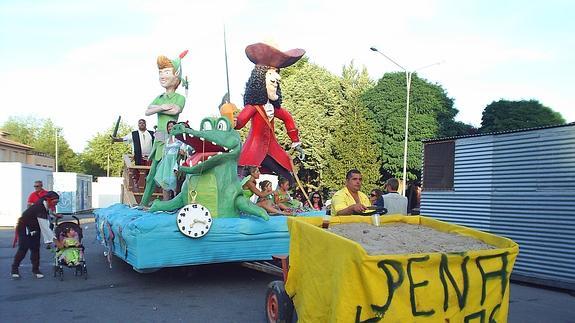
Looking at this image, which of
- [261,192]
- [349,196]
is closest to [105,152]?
[261,192]

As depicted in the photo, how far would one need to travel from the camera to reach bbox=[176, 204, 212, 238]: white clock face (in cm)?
780

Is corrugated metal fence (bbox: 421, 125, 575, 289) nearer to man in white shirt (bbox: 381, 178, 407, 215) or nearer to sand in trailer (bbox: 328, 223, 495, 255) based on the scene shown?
man in white shirt (bbox: 381, 178, 407, 215)

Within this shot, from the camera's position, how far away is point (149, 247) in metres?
7.67

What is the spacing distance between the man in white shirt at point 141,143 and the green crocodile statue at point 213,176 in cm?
356

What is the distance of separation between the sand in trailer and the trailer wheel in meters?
1.05

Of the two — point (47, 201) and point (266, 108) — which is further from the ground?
point (266, 108)

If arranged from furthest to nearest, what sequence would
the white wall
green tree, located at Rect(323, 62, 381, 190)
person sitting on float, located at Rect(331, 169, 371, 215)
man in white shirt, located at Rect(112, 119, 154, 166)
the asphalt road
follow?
green tree, located at Rect(323, 62, 381, 190) < the white wall < man in white shirt, located at Rect(112, 119, 154, 166) < the asphalt road < person sitting on float, located at Rect(331, 169, 371, 215)

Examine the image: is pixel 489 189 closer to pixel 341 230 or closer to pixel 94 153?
pixel 341 230

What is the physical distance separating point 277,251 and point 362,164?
72.1ft

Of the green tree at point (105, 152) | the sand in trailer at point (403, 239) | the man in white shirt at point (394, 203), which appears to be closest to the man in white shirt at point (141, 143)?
the man in white shirt at point (394, 203)

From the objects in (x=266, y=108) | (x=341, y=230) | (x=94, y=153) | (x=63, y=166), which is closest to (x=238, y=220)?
(x=266, y=108)

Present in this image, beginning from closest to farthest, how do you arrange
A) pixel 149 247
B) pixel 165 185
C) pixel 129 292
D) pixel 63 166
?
1. pixel 149 247
2. pixel 129 292
3. pixel 165 185
4. pixel 63 166

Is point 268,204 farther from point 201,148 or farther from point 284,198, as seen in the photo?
point 201,148

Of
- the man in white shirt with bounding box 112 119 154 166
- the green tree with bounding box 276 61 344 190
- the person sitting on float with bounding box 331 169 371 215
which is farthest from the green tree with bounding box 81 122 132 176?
the person sitting on float with bounding box 331 169 371 215
